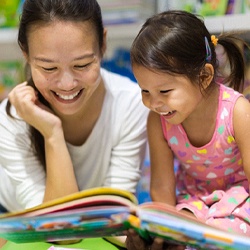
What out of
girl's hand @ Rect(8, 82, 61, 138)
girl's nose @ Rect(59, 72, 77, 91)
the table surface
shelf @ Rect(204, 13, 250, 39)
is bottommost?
the table surface

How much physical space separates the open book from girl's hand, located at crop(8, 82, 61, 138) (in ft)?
1.28

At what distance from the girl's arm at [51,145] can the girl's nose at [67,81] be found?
0.14m

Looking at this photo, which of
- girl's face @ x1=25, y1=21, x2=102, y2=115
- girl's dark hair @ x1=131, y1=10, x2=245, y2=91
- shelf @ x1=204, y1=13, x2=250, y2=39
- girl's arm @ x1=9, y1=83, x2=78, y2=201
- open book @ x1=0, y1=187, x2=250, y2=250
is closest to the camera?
open book @ x1=0, y1=187, x2=250, y2=250

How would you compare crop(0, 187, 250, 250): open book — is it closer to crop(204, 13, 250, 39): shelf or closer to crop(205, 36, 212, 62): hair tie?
crop(205, 36, 212, 62): hair tie

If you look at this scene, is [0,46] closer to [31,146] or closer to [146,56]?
[31,146]

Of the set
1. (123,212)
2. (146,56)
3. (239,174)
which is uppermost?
(146,56)

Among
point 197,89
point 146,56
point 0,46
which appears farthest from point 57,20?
point 0,46

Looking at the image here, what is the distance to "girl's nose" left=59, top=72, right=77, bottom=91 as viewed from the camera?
1008 mm

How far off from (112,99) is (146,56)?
34cm

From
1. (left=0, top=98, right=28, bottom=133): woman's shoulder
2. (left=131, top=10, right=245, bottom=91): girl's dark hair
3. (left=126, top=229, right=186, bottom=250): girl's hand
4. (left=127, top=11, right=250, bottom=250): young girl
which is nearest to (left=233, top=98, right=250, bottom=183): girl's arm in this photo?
(left=127, top=11, right=250, bottom=250): young girl

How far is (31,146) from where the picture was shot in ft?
3.93

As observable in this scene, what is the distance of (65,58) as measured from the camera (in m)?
0.99

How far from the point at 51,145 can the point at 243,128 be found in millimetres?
478

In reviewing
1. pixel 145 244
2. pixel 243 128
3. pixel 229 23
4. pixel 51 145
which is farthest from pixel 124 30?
pixel 145 244
